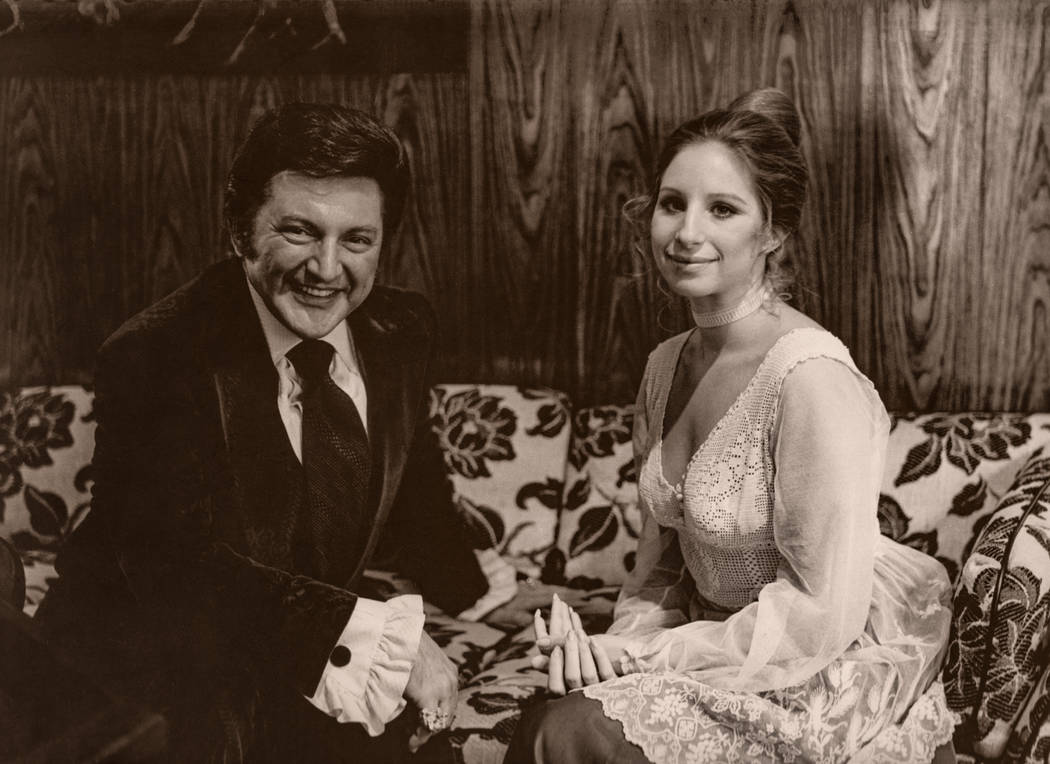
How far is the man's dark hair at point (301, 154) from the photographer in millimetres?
1400

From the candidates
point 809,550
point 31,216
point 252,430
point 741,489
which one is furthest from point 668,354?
point 31,216

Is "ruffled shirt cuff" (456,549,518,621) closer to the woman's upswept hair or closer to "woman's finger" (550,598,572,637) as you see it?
"woman's finger" (550,598,572,637)

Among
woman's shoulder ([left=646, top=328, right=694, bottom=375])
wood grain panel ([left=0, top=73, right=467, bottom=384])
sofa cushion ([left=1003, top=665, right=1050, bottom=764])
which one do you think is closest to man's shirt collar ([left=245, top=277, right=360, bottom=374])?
wood grain panel ([left=0, top=73, right=467, bottom=384])

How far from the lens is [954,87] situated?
5.24 feet

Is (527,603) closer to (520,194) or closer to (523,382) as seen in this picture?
(523,382)

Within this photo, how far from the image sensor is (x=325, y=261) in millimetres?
1396

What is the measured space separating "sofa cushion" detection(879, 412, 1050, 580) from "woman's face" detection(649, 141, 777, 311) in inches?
19.3

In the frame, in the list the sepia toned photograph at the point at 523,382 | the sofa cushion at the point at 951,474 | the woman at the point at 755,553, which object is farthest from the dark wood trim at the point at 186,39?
the sofa cushion at the point at 951,474

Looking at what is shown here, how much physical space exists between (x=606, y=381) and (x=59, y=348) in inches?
33.0

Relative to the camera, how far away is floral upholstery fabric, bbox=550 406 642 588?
1.65m

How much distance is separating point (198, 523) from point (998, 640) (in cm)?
105

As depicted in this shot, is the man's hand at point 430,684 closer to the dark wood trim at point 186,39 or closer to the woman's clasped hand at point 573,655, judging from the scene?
the woman's clasped hand at point 573,655

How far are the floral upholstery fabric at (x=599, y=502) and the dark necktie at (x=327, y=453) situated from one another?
1.23 feet

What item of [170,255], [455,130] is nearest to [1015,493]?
[455,130]
